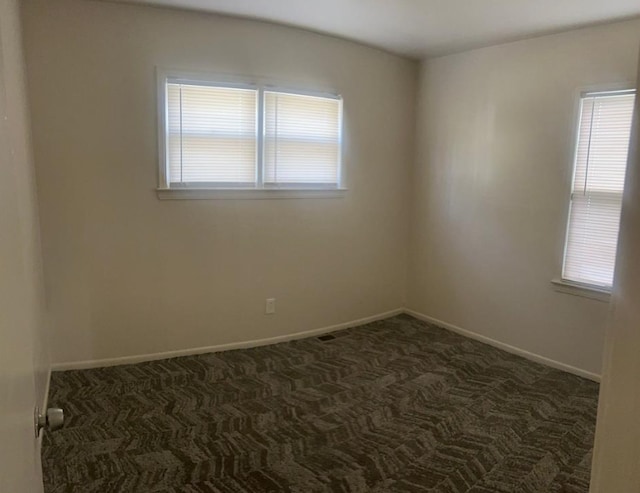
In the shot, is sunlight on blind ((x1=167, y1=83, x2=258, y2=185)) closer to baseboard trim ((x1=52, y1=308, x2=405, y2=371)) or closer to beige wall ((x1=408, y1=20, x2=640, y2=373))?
baseboard trim ((x1=52, y1=308, x2=405, y2=371))

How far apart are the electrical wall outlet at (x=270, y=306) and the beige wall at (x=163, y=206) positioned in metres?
0.04

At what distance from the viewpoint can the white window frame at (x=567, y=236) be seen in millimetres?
3275

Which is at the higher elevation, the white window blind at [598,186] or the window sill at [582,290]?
the white window blind at [598,186]

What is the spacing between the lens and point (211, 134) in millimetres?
3533

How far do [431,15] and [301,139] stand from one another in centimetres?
136

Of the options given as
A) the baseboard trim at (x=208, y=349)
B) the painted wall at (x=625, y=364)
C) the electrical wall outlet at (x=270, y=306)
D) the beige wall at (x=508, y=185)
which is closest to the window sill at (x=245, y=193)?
the electrical wall outlet at (x=270, y=306)

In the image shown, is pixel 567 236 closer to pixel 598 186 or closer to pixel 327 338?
pixel 598 186

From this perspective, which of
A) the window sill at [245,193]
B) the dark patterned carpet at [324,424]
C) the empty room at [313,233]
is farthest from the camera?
the window sill at [245,193]

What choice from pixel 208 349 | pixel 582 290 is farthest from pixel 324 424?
pixel 582 290

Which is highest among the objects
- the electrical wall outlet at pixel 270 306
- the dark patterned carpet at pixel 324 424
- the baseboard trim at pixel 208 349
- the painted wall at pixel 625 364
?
the painted wall at pixel 625 364

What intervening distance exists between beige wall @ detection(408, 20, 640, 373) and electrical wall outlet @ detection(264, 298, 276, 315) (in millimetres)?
1622

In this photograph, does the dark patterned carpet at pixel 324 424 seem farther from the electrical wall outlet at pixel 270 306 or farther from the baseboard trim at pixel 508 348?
the electrical wall outlet at pixel 270 306

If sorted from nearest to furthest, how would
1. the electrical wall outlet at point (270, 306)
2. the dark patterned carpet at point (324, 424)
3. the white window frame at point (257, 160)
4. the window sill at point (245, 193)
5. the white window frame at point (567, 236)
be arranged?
the dark patterned carpet at point (324, 424) → the white window frame at point (567, 236) → the white window frame at point (257, 160) → the window sill at point (245, 193) → the electrical wall outlet at point (270, 306)

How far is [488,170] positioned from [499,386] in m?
1.82
